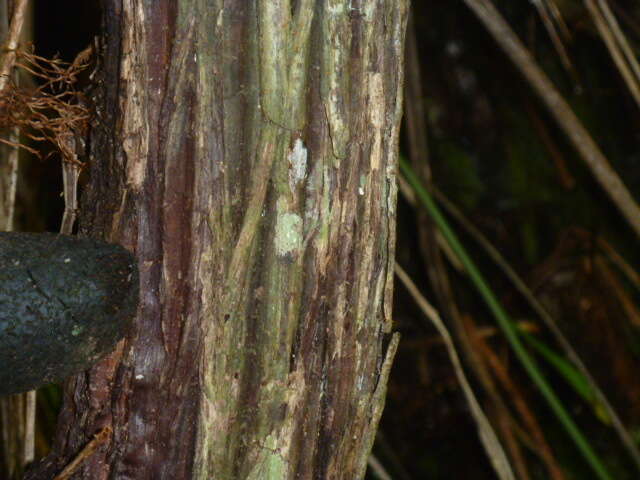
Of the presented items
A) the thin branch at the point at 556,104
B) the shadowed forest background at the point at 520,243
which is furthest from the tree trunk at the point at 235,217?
the shadowed forest background at the point at 520,243

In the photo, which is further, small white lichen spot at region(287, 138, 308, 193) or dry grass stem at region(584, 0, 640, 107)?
dry grass stem at region(584, 0, 640, 107)

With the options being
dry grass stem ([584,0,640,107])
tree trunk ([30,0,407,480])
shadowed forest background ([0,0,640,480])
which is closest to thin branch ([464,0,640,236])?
dry grass stem ([584,0,640,107])

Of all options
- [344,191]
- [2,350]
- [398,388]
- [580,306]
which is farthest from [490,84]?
[2,350]

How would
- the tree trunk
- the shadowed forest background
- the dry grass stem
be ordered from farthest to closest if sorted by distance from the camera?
1. the shadowed forest background
2. the dry grass stem
3. the tree trunk

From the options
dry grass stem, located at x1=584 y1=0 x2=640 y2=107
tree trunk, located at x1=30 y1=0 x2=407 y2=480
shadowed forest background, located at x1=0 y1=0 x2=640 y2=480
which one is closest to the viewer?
tree trunk, located at x1=30 y1=0 x2=407 y2=480

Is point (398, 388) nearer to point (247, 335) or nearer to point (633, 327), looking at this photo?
point (633, 327)

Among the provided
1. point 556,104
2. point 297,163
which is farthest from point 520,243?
point 297,163

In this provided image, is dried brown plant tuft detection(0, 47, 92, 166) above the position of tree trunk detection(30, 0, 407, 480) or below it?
above

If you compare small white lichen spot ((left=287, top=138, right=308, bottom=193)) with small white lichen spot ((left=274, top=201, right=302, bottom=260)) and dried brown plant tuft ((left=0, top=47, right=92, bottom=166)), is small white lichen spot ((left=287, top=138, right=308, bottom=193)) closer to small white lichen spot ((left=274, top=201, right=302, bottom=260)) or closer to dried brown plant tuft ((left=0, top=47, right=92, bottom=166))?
small white lichen spot ((left=274, top=201, right=302, bottom=260))

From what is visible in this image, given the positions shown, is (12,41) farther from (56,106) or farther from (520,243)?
(520,243)

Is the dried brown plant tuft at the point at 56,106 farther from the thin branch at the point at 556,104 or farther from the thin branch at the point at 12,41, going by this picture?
the thin branch at the point at 556,104
